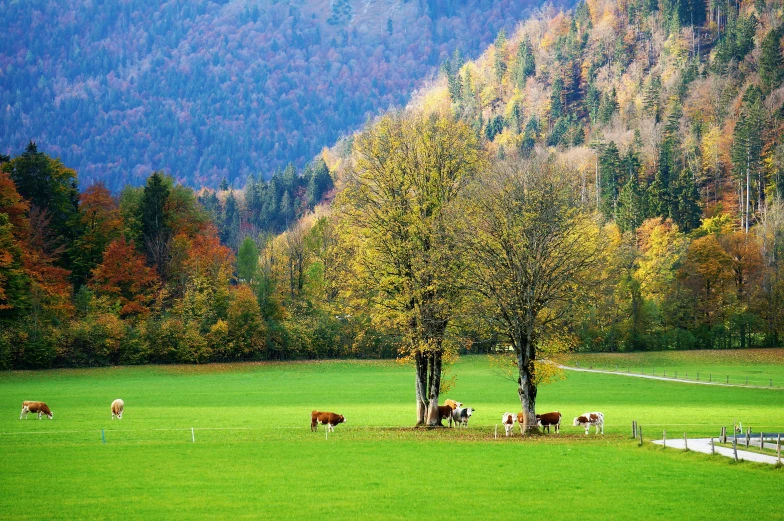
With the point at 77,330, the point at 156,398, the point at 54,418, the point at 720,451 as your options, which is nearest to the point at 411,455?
the point at 720,451

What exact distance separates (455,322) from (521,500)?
1944cm

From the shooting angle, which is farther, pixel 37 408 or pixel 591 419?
pixel 37 408

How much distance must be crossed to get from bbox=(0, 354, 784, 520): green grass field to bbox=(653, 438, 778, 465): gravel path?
938 millimetres

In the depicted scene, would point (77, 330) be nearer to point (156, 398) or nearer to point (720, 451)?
point (156, 398)

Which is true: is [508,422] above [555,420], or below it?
below

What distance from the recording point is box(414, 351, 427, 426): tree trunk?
45875 millimetres

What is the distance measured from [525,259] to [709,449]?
1270 cm

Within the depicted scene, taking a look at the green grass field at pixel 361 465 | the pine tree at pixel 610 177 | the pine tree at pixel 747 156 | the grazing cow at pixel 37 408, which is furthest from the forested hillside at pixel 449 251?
the grazing cow at pixel 37 408

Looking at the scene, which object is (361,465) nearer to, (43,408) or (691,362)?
(43,408)

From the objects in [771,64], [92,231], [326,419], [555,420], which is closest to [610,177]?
[771,64]

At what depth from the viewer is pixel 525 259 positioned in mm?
42188

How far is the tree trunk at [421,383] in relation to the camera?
45875 millimetres

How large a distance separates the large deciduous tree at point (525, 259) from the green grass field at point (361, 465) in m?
5.49

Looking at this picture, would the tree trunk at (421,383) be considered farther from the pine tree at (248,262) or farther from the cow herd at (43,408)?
the pine tree at (248,262)
